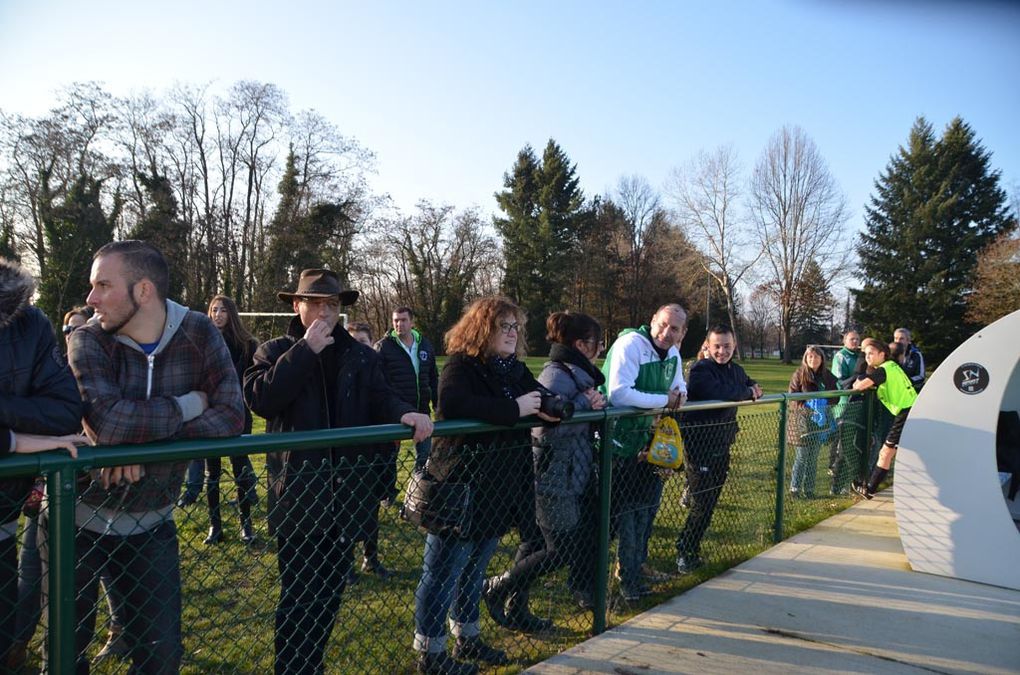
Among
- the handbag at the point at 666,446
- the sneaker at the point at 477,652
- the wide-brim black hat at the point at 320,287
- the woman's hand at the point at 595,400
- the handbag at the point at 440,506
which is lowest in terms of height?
the sneaker at the point at 477,652

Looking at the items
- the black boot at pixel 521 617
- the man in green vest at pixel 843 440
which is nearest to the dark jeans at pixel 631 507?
the black boot at pixel 521 617

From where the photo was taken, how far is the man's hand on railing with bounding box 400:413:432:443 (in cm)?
250

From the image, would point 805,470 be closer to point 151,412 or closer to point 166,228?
point 151,412

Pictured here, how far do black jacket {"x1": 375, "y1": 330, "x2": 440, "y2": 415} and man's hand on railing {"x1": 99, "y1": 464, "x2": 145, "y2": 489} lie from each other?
3.54m

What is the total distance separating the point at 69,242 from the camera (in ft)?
82.1

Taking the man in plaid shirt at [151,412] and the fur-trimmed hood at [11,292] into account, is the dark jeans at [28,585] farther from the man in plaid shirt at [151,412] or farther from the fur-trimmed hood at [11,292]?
the fur-trimmed hood at [11,292]

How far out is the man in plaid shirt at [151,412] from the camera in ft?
6.95

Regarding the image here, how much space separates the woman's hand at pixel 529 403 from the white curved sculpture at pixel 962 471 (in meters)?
3.15

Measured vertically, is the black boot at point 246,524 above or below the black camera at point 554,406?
below

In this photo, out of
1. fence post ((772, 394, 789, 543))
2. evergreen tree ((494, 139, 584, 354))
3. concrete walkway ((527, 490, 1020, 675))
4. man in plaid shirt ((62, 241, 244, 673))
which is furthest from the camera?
evergreen tree ((494, 139, 584, 354))

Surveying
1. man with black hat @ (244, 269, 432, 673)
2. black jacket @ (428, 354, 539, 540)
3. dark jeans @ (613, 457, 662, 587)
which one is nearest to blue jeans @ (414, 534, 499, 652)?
black jacket @ (428, 354, 539, 540)

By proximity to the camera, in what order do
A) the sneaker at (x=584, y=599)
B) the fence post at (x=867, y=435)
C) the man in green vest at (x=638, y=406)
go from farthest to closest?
the fence post at (x=867, y=435)
the man in green vest at (x=638, y=406)
the sneaker at (x=584, y=599)

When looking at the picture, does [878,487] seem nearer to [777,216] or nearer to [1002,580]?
[1002,580]

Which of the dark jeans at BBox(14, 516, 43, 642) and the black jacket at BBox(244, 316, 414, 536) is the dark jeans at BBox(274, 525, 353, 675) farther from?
the dark jeans at BBox(14, 516, 43, 642)
